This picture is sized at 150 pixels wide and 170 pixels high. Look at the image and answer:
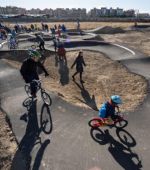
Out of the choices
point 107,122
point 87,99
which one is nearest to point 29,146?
point 107,122

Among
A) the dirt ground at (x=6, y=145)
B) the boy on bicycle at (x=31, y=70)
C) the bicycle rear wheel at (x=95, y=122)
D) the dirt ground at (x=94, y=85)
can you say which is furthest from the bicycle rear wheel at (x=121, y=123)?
the boy on bicycle at (x=31, y=70)

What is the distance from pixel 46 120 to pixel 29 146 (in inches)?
85.3

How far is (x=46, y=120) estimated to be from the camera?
37.6 ft

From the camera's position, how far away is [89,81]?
63.7 ft

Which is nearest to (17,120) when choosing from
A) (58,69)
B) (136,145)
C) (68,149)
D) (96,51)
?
(68,149)

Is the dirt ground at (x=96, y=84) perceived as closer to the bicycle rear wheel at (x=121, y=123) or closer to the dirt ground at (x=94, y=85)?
the dirt ground at (x=94, y=85)

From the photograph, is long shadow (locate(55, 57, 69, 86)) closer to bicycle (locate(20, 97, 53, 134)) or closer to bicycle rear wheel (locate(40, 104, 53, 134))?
bicycle (locate(20, 97, 53, 134))

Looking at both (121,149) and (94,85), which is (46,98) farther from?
(94,85)

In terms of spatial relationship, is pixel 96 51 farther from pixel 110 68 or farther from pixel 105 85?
pixel 105 85

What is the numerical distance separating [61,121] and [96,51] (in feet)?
55.1

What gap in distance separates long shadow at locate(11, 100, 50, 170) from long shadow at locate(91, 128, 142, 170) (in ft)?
6.30

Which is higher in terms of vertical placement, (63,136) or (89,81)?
(63,136)

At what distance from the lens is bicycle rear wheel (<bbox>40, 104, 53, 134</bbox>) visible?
10.6 m

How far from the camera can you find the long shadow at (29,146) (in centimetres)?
842
